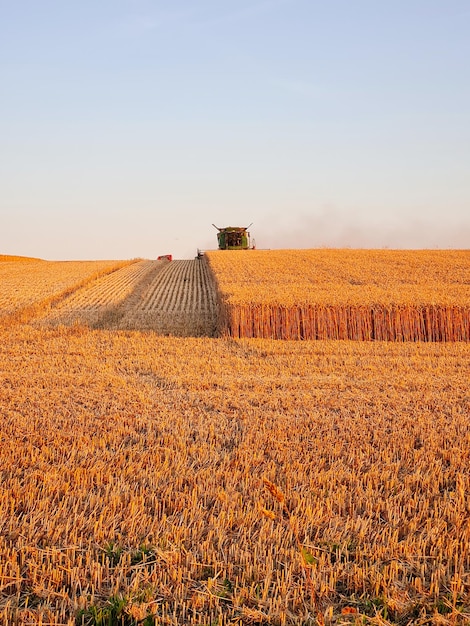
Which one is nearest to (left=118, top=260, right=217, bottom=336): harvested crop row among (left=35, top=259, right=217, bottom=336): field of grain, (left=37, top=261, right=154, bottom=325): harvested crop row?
(left=35, top=259, right=217, bottom=336): field of grain

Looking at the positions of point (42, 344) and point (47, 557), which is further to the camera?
point (42, 344)

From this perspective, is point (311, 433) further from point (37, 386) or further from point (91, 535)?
point (37, 386)

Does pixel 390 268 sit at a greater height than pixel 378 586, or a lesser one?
greater

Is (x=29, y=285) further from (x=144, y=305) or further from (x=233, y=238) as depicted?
(x=233, y=238)

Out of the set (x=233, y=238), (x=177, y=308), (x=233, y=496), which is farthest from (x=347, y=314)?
(x=233, y=238)

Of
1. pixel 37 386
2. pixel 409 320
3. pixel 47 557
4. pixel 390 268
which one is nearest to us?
pixel 47 557

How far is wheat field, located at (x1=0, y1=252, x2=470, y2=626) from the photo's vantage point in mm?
3324

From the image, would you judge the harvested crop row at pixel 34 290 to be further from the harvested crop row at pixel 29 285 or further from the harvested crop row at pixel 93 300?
the harvested crop row at pixel 93 300

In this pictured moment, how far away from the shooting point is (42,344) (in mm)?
12727

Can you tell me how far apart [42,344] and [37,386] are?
4.17m

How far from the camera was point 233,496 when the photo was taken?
14.9 ft

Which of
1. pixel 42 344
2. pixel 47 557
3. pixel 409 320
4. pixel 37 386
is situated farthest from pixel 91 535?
pixel 409 320

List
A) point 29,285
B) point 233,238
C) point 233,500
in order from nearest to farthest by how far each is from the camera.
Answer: point 233,500 → point 29,285 → point 233,238

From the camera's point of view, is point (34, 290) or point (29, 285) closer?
point (34, 290)
